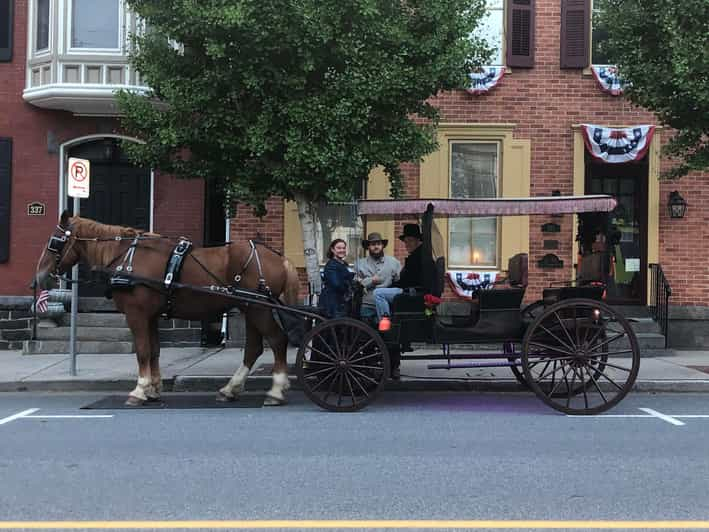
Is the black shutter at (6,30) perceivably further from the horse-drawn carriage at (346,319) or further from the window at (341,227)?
the horse-drawn carriage at (346,319)

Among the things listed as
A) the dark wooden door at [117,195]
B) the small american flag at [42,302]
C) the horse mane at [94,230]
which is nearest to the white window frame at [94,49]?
the dark wooden door at [117,195]

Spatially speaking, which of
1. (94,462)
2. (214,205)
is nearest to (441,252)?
(94,462)

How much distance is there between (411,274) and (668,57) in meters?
4.43

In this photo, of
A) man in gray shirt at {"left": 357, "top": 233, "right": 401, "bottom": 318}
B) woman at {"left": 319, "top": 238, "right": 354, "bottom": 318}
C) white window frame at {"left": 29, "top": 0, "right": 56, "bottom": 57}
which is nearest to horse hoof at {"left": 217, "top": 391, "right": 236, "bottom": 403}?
woman at {"left": 319, "top": 238, "right": 354, "bottom": 318}

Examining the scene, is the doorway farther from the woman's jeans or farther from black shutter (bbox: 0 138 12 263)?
black shutter (bbox: 0 138 12 263)

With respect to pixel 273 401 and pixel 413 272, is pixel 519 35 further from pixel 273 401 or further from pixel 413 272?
pixel 273 401

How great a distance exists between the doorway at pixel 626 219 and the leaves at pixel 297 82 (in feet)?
16.0

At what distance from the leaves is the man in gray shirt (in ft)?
3.62

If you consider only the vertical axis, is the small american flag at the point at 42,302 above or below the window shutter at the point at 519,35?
below

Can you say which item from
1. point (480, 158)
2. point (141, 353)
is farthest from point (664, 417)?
point (480, 158)

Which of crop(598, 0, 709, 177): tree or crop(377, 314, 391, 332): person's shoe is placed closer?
crop(377, 314, 391, 332): person's shoe

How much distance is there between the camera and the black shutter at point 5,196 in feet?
42.8

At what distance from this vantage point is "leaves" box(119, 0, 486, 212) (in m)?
8.45

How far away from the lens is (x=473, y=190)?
13086 mm
